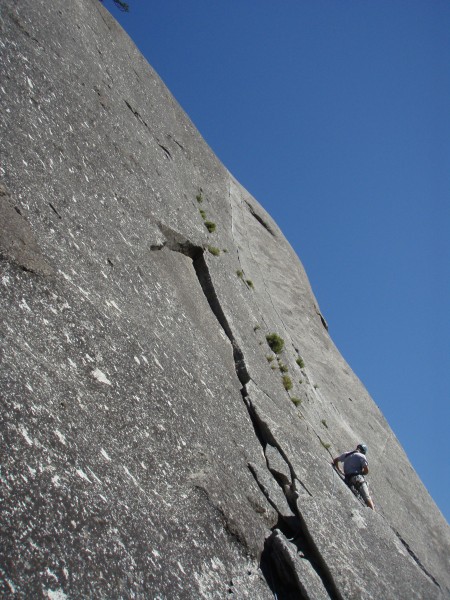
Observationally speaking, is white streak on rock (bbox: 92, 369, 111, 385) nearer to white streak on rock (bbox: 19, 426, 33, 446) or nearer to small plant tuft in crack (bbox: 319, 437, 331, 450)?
white streak on rock (bbox: 19, 426, 33, 446)

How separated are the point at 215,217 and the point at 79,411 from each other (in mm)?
8309

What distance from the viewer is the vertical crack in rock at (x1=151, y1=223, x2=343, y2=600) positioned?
684cm

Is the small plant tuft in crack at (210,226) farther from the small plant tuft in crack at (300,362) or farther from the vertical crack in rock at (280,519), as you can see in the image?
the small plant tuft in crack at (300,362)

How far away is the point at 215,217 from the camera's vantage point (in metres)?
13.7

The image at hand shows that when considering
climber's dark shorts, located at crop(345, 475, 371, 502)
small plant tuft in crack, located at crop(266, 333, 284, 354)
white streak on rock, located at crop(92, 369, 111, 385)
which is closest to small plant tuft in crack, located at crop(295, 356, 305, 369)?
small plant tuft in crack, located at crop(266, 333, 284, 354)

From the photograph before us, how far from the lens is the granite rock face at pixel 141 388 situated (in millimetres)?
5207

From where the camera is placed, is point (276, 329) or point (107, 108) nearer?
point (107, 108)

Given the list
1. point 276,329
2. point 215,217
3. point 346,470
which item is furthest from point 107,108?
point 346,470

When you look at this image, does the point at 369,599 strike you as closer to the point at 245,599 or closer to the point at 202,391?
the point at 245,599

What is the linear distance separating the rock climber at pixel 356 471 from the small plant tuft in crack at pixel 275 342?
2225 millimetres

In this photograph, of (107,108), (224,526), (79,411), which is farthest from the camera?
(107,108)

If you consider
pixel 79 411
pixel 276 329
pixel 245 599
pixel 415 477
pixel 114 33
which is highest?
pixel 114 33

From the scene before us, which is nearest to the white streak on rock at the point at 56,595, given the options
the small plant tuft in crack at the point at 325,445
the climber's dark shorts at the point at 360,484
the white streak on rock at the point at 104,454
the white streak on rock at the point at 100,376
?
the white streak on rock at the point at 104,454

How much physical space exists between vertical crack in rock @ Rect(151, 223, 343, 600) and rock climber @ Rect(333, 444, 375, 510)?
8.87ft
